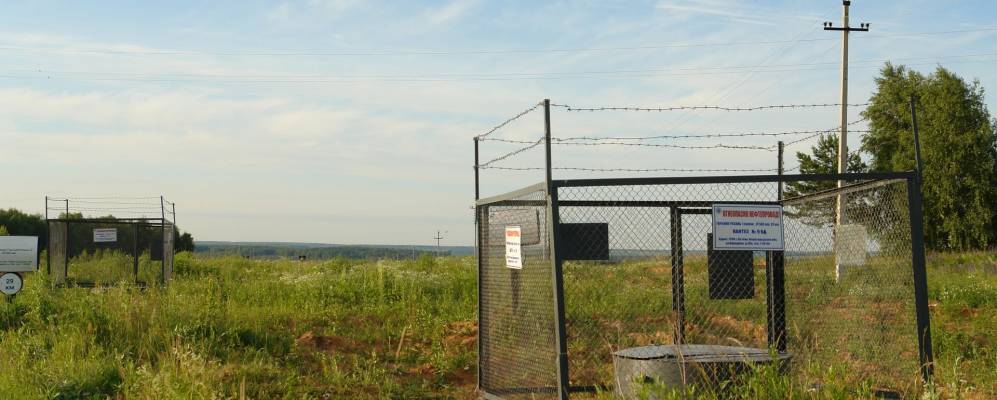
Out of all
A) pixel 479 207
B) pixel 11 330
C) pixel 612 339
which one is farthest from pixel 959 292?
pixel 11 330

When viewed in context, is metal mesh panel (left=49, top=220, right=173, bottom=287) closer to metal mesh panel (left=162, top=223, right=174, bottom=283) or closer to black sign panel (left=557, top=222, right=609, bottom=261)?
metal mesh panel (left=162, top=223, right=174, bottom=283)

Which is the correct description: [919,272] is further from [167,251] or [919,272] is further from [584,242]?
[167,251]

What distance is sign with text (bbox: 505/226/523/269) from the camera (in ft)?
25.7

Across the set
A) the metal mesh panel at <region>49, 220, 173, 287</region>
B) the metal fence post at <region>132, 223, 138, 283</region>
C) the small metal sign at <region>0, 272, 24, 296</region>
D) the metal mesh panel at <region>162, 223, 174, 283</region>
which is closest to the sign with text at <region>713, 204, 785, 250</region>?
the small metal sign at <region>0, 272, 24, 296</region>

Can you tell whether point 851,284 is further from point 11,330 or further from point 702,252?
point 11,330

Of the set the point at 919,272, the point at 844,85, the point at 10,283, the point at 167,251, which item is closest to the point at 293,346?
the point at 10,283

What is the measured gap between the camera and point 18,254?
553 inches

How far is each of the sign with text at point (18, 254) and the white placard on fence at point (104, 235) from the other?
8.34m

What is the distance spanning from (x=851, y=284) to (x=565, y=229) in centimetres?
315

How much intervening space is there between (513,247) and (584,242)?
67 cm

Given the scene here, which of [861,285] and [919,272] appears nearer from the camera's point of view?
[919,272]

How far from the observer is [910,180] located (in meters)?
7.82

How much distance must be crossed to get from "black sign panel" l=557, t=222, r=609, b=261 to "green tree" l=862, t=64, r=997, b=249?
35.9 metres

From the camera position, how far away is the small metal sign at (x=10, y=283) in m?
13.2
